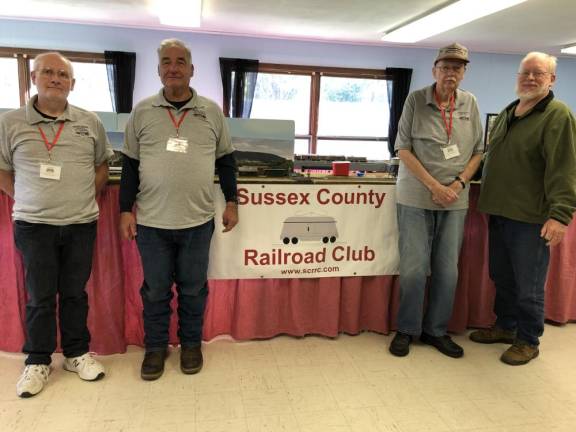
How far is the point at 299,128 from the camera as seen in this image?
7.39 meters

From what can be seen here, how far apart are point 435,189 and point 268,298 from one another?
0.99 m

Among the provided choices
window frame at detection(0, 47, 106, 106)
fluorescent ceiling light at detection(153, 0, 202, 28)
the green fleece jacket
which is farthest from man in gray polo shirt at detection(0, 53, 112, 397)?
window frame at detection(0, 47, 106, 106)

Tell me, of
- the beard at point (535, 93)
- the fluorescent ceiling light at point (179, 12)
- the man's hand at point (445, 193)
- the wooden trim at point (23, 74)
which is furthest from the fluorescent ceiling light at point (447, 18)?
the wooden trim at point (23, 74)

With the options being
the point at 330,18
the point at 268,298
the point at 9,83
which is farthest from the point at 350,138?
the point at 268,298

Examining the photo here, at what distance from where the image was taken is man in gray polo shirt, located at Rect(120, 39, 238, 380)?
5.83 feet

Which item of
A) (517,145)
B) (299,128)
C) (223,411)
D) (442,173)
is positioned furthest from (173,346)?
(299,128)

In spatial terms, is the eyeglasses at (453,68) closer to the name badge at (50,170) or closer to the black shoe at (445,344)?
the black shoe at (445,344)

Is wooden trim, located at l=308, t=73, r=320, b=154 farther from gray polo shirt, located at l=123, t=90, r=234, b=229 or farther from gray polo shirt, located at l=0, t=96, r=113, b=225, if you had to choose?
gray polo shirt, located at l=0, t=96, r=113, b=225

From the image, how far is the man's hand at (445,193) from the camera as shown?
2.01m

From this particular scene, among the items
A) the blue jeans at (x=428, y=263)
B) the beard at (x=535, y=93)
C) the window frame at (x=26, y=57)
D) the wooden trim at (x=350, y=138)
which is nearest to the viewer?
the beard at (x=535, y=93)

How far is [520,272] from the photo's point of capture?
2076 millimetres

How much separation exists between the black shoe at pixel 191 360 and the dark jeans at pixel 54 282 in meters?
0.44

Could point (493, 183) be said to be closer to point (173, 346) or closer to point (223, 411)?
point (223, 411)

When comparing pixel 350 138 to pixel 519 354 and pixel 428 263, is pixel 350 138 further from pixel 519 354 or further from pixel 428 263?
pixel 519 354
